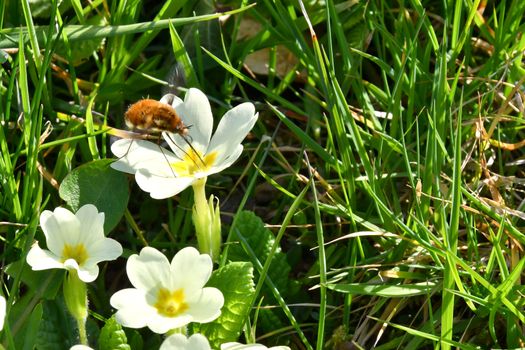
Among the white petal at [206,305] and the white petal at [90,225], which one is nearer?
the white petal at [206,305]

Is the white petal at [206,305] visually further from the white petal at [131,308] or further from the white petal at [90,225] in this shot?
the white petal at [90,225]

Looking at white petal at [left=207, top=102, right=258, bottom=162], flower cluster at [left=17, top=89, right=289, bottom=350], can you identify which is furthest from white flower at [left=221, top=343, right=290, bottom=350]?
white petal at [left=207, top=102, right=258, bottom=162]

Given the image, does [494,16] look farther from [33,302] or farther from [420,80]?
[33,302]

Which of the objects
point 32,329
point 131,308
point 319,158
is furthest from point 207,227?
point 319,158

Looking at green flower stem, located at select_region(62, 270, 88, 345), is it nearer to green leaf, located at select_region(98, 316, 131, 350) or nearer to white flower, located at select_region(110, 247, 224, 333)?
green leaf, located at select_region(98, 316, 131, 350)

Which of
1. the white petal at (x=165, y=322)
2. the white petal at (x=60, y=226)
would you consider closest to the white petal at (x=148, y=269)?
the white petal at (x=165, y=322)
